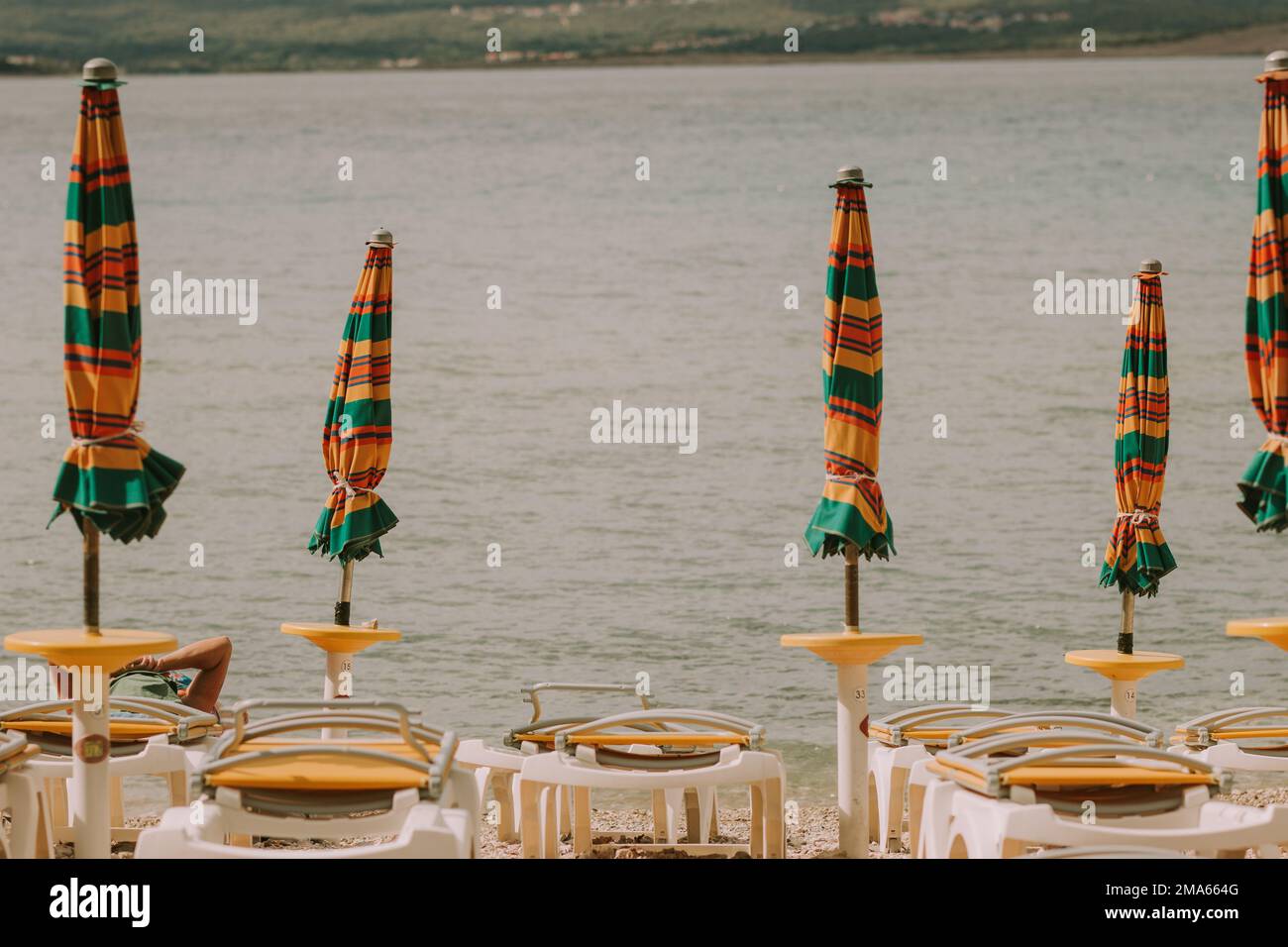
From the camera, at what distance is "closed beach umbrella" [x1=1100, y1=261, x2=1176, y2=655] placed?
279 inches

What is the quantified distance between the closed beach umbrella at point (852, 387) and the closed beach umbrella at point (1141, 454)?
1436 mm

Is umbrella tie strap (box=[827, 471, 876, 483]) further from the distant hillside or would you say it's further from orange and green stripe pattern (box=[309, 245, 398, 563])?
the distant hillside

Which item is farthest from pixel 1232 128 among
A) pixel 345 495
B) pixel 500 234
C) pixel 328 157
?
pixel 345 495

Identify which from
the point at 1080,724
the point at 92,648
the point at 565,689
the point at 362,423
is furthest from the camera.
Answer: the point at 362,423

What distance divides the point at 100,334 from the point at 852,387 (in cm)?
256

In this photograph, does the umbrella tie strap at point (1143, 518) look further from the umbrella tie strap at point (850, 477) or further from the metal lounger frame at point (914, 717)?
the umbrella tie strap at point (850, 477)

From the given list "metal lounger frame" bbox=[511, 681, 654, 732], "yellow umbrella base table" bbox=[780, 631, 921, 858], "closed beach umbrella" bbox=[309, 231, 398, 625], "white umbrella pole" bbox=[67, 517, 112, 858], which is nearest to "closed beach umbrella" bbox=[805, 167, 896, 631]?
"yellow umbrella base table" bbox=[780, 631, 921, 858]

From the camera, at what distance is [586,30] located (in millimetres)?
73688

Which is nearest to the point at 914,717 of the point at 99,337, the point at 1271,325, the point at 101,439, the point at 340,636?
the point at 1271,325

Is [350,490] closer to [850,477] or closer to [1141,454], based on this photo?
[850,477]

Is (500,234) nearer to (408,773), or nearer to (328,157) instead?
(328,157)

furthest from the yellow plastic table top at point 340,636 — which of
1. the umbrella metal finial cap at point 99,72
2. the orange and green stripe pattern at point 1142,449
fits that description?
the orange and green stripe pattern at point 1142,449

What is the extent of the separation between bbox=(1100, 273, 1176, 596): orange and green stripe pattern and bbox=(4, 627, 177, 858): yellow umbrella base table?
4.06 meters
